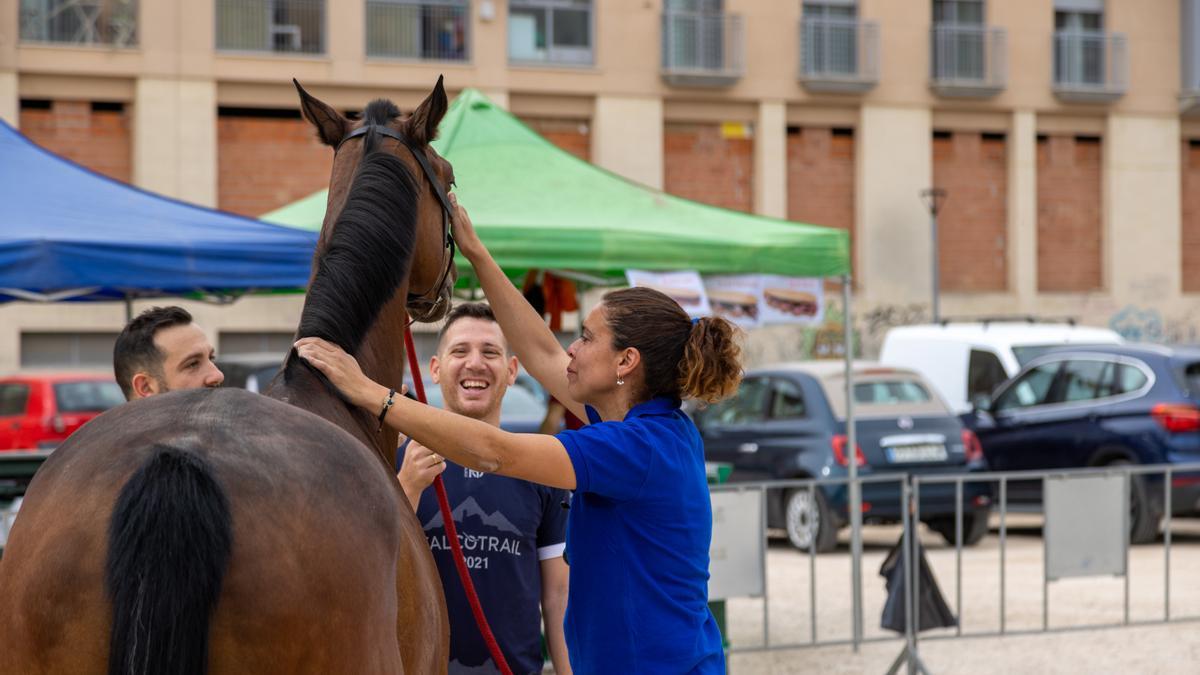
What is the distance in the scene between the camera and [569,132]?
30.9m

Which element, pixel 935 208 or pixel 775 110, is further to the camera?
pixel 775 110

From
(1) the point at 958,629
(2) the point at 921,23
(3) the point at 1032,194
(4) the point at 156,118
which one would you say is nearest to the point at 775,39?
(2) the point at 921,23

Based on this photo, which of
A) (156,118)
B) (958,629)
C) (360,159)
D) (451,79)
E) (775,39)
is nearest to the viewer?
(360,159)

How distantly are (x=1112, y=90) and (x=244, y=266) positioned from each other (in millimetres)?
29032

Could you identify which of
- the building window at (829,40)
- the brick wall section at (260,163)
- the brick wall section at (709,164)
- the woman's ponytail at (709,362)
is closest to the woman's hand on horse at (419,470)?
the woman's ponytail at (709,362)

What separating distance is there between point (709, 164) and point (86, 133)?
11.7 m

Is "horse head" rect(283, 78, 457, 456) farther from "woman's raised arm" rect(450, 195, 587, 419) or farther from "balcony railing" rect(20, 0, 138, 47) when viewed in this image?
"balcony railing" rect(20, 0, 138, 47)

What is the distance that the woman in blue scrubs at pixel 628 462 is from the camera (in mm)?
3277

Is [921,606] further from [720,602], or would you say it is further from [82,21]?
Answer: [82,21]

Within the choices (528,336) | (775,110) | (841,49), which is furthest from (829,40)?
(528,336)

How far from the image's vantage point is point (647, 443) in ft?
11.1

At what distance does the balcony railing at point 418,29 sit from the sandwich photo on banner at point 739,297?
21715 mm

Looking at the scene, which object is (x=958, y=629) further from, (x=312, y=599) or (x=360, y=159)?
(x=312, y=599)

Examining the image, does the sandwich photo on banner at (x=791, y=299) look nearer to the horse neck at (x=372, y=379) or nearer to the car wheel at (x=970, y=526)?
the car wheel at (x=970, y=526)
